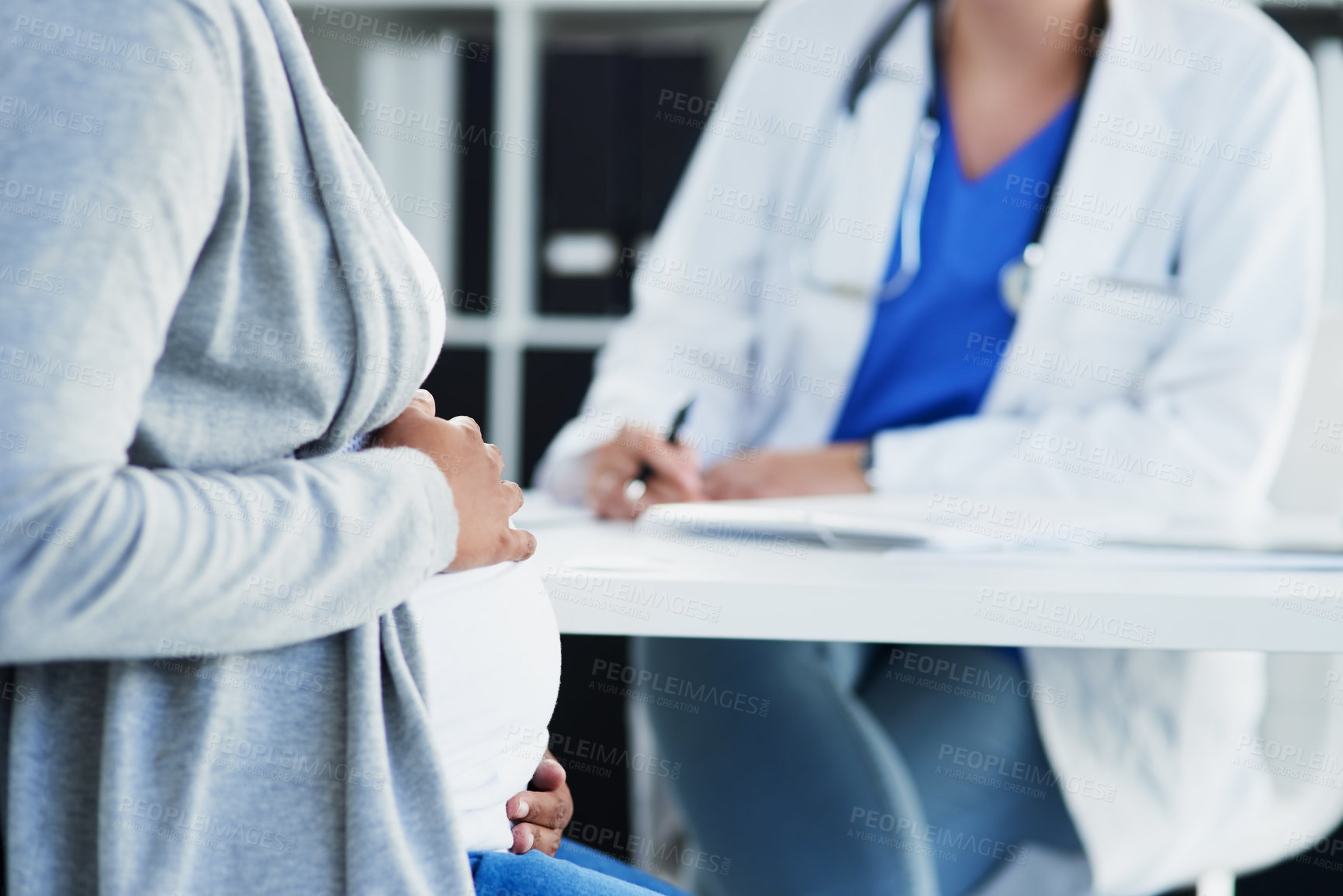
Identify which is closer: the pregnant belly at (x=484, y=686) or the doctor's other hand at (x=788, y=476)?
the pregnant belly at (x=484, y=686)

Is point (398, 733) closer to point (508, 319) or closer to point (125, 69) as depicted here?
point (125, 69)

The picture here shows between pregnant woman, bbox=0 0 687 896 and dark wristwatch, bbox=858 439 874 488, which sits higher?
pregnant woman, bbox=0 0 687 896

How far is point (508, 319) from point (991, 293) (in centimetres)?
95

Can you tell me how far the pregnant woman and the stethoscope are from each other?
985 mm

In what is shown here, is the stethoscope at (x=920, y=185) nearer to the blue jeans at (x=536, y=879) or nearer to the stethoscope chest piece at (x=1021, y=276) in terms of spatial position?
the stethoscope chest piece at (x=1021, y=276)

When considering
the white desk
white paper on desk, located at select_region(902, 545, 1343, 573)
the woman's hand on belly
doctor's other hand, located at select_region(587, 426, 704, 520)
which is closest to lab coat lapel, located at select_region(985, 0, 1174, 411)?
doctor's other hand, located at select_region(587, 426, 704, 520)

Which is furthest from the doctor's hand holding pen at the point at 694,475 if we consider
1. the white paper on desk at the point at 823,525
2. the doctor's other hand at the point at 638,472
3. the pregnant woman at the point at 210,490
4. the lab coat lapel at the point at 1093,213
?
the pregnant woman at the point at 210,490

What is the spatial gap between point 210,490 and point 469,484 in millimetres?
121

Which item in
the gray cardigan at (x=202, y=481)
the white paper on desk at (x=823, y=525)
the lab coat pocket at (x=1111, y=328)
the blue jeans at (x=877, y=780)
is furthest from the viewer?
the lab coat pocket at (x=1111, y=328)

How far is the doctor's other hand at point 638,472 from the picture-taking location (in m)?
0.97

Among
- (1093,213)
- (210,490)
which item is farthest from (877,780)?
(1093,213)

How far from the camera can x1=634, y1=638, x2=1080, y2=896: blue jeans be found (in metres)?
0.88

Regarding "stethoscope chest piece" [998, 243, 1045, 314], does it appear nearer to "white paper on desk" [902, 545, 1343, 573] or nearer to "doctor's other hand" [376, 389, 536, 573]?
"white paper on desk" [902, 545, 1343, 573]

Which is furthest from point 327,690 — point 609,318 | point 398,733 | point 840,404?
point 609,318
